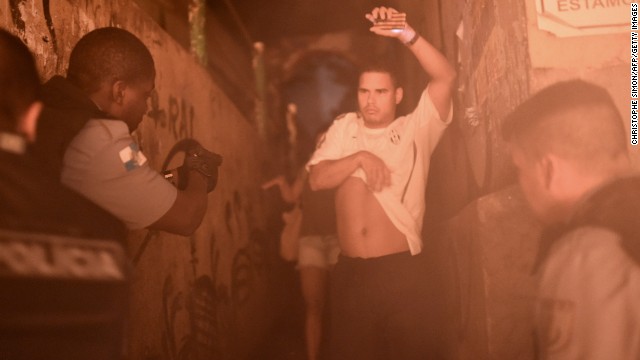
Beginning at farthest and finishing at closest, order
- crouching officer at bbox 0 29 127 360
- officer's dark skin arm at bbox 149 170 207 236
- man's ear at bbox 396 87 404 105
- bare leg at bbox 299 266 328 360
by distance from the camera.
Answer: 1. bare leg at bbox 299 266 328 360
2. man's ear at bbox 396 87 404 105
3. officer's dark skin arm at bbox 149 170 207 236
4. crouching officer at bbox 0 29 127 360

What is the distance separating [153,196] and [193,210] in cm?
20

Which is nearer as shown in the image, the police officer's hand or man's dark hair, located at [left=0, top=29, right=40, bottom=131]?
man's dark hair, located at [left=0, top=29, right=40, bottom=131]

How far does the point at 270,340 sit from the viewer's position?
4.53m

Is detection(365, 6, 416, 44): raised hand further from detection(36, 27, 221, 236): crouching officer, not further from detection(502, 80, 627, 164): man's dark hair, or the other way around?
detection(36, 27, 221, 236): crouching officer

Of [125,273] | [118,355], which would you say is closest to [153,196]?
[125,273]

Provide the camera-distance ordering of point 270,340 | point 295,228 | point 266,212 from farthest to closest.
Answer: point 266,212
point 270,340
point 295,228

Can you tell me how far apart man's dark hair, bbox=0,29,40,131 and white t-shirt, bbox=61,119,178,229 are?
35cm

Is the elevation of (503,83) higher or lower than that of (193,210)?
higher

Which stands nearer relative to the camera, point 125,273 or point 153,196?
point 125,273

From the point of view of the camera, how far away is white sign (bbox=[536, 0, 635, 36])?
6.64ft

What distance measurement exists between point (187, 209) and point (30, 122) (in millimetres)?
752

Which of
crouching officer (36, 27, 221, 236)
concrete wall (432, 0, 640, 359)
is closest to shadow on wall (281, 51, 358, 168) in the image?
concrete wall (432, 0, 640, 359)

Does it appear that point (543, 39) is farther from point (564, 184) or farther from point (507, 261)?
point (507, 261)

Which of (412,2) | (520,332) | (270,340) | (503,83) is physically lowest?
(270,340)
